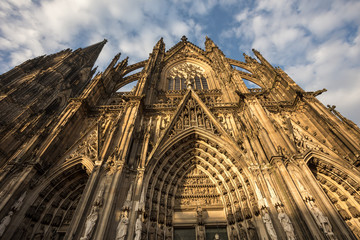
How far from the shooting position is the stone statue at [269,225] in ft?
18.6

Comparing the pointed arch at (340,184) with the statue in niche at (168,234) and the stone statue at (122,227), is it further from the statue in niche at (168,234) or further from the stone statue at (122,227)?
the stone statue at (122,227)

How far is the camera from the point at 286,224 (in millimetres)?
5723

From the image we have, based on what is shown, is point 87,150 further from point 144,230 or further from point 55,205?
point 144,230

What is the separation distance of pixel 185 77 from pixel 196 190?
1221 cm

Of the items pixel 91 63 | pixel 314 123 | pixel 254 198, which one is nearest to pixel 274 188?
pixel 254 198

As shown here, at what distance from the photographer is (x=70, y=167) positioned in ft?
26.6

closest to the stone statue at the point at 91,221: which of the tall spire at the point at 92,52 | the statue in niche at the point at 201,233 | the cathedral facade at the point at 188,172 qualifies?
the cathedral facade at the point at 188,172

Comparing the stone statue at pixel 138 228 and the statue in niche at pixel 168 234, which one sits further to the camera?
the statue in niche at pixel 168 234

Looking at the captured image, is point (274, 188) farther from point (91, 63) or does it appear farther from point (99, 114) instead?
point (91, 63)

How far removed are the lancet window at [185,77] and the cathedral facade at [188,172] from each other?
4650 millimetres

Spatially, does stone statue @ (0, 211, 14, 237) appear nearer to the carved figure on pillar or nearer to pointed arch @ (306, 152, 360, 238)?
the carved figure on pillar

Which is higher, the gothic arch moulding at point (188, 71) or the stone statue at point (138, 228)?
the gothic arch moulding at point (188, 71)

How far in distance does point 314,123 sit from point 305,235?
6.50m

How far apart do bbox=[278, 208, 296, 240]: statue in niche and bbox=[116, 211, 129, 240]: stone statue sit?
192 inches
